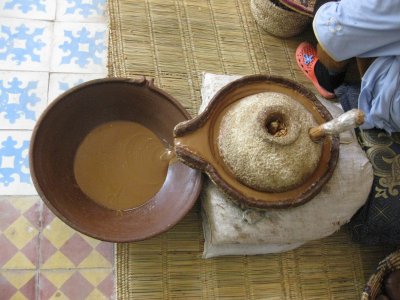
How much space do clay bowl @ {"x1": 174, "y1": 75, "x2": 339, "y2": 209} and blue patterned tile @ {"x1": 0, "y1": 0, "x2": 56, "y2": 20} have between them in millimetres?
973

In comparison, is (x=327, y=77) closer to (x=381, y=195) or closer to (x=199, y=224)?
(x=381, y=195)

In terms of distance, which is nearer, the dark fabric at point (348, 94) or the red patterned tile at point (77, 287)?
the red patterned tile at point (77, 287)

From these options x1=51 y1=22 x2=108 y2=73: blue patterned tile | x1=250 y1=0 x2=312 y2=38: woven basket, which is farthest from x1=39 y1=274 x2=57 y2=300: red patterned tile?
x1=250 y1=0 x2=312 y2=38: woven basket

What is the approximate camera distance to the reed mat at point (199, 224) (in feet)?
4.97

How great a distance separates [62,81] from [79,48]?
186mm

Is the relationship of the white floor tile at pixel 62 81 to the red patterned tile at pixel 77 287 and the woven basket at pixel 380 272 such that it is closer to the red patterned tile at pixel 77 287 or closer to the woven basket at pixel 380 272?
the red patterned tile at pixel 77 287

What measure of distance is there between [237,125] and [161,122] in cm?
34

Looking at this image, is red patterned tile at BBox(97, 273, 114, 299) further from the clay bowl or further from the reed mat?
the clay bowl

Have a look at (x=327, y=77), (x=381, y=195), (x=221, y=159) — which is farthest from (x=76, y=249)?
(x=327, y=77)

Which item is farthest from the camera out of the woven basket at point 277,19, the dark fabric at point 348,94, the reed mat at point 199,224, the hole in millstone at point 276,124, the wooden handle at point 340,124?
the woven basket at point 277,19

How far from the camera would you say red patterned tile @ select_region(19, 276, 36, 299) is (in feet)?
4.66

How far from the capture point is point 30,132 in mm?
1646

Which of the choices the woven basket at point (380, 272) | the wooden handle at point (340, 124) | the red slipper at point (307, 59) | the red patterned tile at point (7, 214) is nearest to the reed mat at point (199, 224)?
the red slipper at point (307, 59)

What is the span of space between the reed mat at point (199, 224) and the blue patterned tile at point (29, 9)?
0.90 feet
